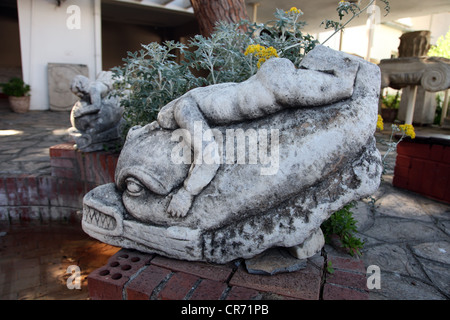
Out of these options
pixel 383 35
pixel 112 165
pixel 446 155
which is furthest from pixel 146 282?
pixel 383 35

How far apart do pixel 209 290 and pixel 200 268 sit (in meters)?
0.17

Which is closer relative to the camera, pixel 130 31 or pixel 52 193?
pixel 52 193

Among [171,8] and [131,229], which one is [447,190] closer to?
[131,229]

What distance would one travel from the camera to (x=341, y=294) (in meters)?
1.55

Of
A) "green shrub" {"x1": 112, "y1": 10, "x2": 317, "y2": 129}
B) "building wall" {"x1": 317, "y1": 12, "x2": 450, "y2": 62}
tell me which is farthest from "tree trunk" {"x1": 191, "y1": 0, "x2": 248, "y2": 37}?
"building wall" {"x1": 317, "y1": 12, "x2": 450, "y2": 62}

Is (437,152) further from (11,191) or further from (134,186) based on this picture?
(11,191)

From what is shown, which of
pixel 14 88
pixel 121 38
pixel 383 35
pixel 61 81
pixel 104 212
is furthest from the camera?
pixel 121 38

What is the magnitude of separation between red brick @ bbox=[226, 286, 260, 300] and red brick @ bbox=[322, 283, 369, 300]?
316mm

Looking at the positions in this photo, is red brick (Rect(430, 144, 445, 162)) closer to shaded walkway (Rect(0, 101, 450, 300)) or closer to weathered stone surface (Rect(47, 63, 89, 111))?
shaded walkway (Rect(0, 101, 450, 300))

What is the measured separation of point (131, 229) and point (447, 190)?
2952 millimetres

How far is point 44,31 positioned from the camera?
332 inches

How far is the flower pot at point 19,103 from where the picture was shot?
805cm
